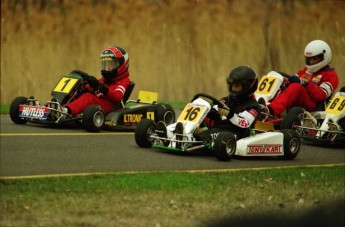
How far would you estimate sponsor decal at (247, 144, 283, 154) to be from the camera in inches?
371

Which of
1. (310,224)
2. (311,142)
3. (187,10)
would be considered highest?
(187,10)

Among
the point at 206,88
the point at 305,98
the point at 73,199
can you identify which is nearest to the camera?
the point at 73,199

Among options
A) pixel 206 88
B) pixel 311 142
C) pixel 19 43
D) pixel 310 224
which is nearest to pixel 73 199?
pixel 310 224

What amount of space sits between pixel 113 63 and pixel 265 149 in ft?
10.1

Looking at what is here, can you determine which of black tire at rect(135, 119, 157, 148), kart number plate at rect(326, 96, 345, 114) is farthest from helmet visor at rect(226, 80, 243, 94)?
kart number plate at rect(326, 96, 345, 114)

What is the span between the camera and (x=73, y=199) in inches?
247

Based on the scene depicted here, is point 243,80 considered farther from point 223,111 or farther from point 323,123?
point 323,123

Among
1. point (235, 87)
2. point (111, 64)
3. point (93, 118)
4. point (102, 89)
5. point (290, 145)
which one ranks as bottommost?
point (290, 145)

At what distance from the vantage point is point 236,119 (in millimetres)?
9250

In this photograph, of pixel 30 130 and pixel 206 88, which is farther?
pixel 206 88

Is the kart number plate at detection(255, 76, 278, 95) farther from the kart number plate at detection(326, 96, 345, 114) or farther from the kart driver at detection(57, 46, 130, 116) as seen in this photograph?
the kart driver at detection(57, 46, 130, 116)

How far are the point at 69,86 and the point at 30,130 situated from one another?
2.52ft

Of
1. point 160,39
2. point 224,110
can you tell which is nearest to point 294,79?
point 224,110

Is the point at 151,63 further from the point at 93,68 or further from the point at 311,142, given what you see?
the point at 311,142
